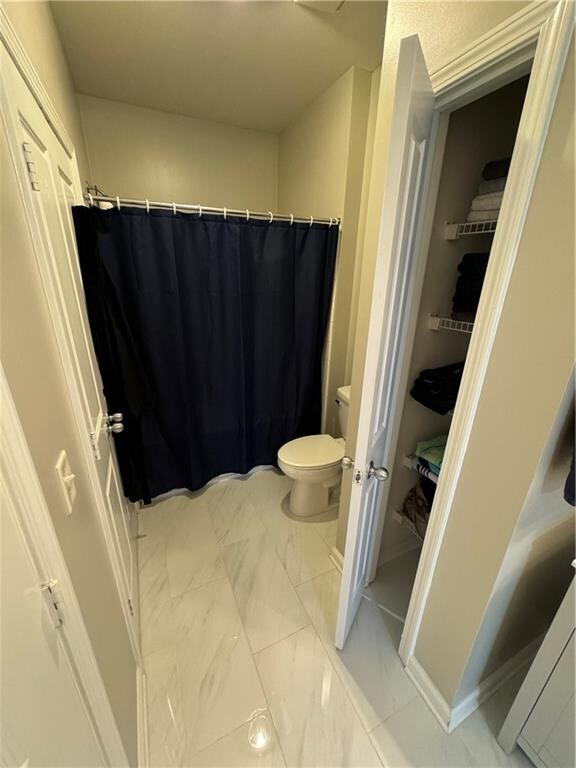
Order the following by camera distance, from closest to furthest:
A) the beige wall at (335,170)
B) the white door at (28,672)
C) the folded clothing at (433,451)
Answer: the white door at (28,672)
the folded clothing at (433,451)
the beige wall at (335,170)

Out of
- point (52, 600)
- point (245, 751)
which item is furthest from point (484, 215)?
point (245, 751)

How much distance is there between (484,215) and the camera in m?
1.09

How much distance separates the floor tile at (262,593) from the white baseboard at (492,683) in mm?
611

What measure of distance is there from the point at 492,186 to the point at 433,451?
100 cm

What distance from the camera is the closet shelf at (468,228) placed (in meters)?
1.05

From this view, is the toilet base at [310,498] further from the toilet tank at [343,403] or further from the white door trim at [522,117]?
the white door trim at [522,117]

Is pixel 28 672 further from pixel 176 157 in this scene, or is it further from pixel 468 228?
pixel 176 157

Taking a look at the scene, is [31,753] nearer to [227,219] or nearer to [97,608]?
[97,608]

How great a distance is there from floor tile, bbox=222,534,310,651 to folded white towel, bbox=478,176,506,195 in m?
1.85

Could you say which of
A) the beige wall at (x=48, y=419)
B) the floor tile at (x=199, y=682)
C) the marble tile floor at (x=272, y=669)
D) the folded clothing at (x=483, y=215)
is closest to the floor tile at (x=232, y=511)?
the marble tile floor at (x=272, y=669)

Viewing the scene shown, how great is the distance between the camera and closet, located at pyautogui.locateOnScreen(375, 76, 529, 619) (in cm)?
110

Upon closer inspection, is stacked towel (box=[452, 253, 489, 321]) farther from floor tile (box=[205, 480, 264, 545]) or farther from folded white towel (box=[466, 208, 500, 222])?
floor tile (box=[205, 480, 264, 545])

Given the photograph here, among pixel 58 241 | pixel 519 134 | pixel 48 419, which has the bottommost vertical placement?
pixel 48 419

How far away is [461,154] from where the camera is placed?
111 centimetres
